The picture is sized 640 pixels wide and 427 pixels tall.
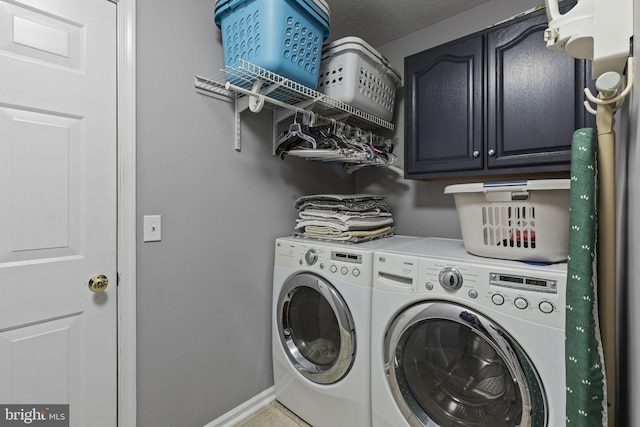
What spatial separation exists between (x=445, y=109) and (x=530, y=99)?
0.38 metres

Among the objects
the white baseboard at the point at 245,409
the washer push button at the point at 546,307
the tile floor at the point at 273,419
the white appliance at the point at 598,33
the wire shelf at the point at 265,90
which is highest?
the wire shelf at the point at 265,90

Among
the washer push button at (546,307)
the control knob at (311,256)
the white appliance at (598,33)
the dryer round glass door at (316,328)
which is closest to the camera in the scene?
the white appliance at (598,33)

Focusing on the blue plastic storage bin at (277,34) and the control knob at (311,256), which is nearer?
the blue plastic storage bin at (277,34)

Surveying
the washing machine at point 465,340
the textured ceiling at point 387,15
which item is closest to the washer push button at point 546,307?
the washing machine at point 465,340

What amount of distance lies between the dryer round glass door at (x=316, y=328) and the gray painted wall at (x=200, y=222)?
7.7 inches

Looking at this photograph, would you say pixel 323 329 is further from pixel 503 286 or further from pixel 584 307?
pixel 584 307

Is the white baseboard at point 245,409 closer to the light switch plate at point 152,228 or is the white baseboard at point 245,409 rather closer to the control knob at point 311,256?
the control knob at point 311,256

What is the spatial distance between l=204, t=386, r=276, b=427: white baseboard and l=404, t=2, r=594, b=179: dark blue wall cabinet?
1.62 metres

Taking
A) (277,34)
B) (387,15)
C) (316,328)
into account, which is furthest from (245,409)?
(387,15)

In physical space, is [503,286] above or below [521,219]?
below

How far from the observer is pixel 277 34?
127 centimetres

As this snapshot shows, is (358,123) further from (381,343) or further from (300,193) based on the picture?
(381,343)

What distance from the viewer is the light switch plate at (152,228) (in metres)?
1.30

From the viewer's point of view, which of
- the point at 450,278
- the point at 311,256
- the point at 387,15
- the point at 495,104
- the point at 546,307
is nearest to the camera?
the point at 546,307
